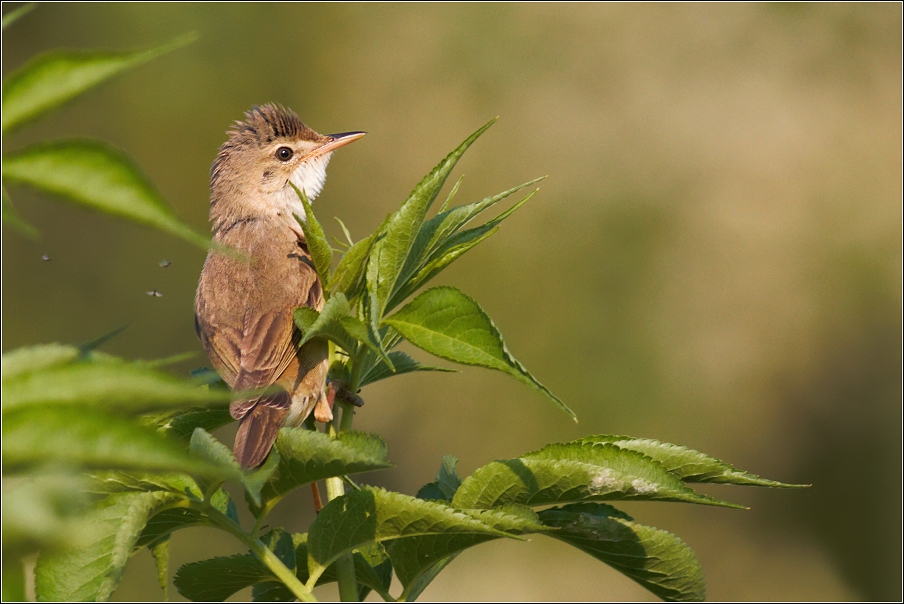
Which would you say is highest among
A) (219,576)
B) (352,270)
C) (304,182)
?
(304,182)

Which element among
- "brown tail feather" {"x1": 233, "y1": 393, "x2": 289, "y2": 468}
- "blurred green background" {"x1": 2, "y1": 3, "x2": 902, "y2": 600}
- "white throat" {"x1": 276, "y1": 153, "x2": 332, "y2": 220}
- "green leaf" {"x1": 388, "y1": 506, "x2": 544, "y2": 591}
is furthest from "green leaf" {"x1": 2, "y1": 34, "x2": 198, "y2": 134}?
"blurred green background" {"x1": 2, "y1": 3, "x2": 902, "y2": 600}

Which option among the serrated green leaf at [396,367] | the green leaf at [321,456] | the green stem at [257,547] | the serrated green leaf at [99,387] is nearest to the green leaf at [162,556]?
the green stem at [257,547]

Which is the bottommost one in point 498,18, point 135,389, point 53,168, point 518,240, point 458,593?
point 458,593

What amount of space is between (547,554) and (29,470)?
24.2ft

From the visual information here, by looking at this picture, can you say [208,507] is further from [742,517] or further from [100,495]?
[742,517]

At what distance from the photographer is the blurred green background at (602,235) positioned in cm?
770

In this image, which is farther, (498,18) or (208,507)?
(498,18)

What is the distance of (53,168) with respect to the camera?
83 centimetres

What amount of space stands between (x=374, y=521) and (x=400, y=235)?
52 centimetres

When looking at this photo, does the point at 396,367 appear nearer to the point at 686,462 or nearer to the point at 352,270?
the point at 352,270

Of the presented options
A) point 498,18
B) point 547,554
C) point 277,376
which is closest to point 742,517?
point 547,554

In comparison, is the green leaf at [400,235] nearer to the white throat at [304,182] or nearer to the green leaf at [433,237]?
the green leaf at [433,237]

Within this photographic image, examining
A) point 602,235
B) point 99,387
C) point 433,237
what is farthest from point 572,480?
point 602,235

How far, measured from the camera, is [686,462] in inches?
61.5
